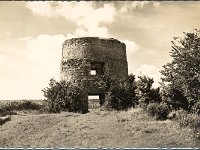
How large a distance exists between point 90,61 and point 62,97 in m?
4.26

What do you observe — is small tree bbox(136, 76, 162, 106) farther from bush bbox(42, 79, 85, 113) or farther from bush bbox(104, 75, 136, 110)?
bush bbox(42, 79, 85, 113)

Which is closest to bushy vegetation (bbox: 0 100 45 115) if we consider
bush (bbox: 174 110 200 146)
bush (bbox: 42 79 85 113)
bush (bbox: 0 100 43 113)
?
bush (bbox: 0 100 43 113)

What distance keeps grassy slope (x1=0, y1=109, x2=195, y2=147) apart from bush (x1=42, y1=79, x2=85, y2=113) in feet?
15.5

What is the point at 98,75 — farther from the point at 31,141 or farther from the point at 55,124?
the point at 31,141

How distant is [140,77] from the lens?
26172 millimetres

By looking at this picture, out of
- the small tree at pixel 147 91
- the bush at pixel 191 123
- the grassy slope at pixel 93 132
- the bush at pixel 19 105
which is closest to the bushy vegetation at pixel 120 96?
the small tree at pixel 147 91

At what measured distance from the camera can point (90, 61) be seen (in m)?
29.6

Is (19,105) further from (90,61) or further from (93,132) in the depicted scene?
(93,132)

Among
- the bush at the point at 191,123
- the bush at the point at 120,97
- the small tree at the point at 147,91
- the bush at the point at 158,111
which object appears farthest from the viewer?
the bush at the point at 120,97

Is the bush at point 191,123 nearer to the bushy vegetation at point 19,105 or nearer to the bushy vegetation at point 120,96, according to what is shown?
the bushy vegetation at point 120,96

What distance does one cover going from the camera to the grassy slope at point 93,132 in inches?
636

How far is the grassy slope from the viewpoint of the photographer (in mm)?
16156

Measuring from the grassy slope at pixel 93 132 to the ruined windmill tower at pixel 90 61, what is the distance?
25.9 ft

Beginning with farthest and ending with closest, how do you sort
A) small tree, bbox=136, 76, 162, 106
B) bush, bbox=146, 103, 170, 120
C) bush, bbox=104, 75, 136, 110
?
bush, bbox=104, 75, 136, 110, small tree, bbox=136, 76, 162, 106, bush, bbox=146, 103, 170, 120
